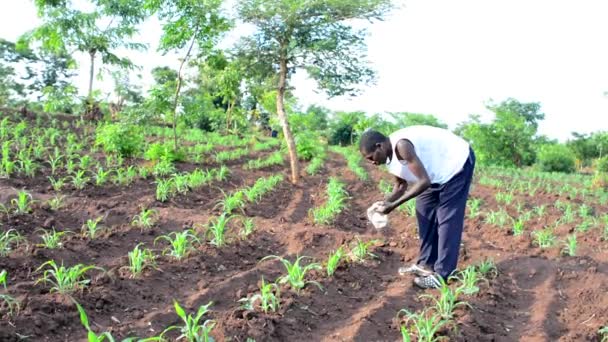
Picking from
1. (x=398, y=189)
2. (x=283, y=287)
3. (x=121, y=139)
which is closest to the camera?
(x=283, y=287)

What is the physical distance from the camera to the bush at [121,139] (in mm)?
10562

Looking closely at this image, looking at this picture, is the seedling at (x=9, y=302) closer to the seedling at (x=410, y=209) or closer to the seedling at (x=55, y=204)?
the seedling at (x=55, y=204)

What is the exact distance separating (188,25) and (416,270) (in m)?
8.01

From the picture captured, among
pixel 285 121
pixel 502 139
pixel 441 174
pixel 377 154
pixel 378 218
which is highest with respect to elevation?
pixel 377 154

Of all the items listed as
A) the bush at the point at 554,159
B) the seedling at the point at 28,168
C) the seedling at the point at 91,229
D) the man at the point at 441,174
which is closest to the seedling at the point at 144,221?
the seedling at the point at 91,229

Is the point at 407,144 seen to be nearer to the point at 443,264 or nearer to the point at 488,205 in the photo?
the point at 443,264

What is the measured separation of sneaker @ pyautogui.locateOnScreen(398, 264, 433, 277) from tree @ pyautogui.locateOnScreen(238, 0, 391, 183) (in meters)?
6.32

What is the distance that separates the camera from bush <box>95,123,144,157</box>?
10.6m

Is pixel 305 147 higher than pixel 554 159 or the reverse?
higher

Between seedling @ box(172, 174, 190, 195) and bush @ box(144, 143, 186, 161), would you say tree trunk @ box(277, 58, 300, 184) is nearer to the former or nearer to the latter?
bush @ box(144, 143, 186, 161)

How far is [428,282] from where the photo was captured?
452 cm

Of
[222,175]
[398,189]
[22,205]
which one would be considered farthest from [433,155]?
[222,175]

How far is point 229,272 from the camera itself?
185 inches

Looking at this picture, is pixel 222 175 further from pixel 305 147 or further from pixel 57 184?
pixel 305 147
